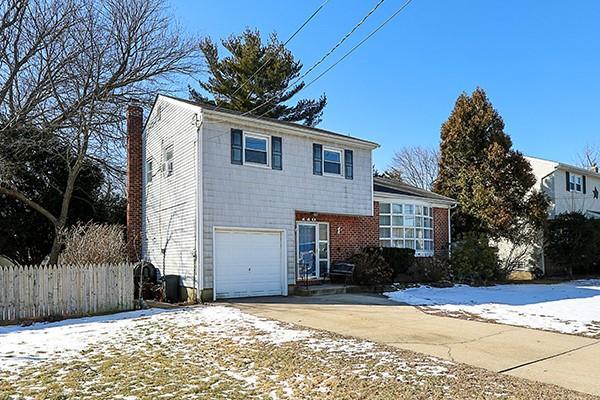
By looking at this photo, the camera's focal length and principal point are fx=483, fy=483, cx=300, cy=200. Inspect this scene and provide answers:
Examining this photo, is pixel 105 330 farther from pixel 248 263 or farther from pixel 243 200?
pixel 243 200

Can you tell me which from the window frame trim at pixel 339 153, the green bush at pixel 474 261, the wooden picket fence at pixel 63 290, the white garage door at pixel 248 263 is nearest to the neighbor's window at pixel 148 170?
the white garage door at pixel 248 263

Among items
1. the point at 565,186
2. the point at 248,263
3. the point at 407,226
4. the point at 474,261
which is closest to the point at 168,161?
the point at 248,263

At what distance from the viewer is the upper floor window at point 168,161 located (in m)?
16.0

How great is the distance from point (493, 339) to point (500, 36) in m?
8.63

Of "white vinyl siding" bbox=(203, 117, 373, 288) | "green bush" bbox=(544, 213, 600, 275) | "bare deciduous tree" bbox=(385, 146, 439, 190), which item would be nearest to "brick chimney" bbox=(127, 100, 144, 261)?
"white vinyl siding" bbox=(203, 117, 373, 288)

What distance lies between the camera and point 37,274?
1113 centimetres

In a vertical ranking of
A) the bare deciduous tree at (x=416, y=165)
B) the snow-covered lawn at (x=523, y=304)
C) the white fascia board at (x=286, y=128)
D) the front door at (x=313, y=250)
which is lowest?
the snow-covered lawn at (x=523, y=304)

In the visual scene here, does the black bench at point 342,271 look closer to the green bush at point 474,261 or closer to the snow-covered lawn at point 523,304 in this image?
the snow-covered lawn at point 523,304

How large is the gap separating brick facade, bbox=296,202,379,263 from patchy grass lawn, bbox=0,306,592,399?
8.33 meters

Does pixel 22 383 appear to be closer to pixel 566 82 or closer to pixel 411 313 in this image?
pixel 411 313

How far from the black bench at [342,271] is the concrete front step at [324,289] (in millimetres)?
526

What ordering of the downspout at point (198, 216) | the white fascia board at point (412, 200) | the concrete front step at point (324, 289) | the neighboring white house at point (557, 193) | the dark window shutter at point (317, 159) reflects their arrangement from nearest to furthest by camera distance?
the downspout at point (198, 216) < the concrete front step at point (324, 289) < the dark window shutter at point (317, 159) < the white fascia board at point (412, 200) < the neighboring white house at point (557, 193)

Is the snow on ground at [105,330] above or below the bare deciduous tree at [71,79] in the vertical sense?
below

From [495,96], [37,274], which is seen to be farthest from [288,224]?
[495,96]
